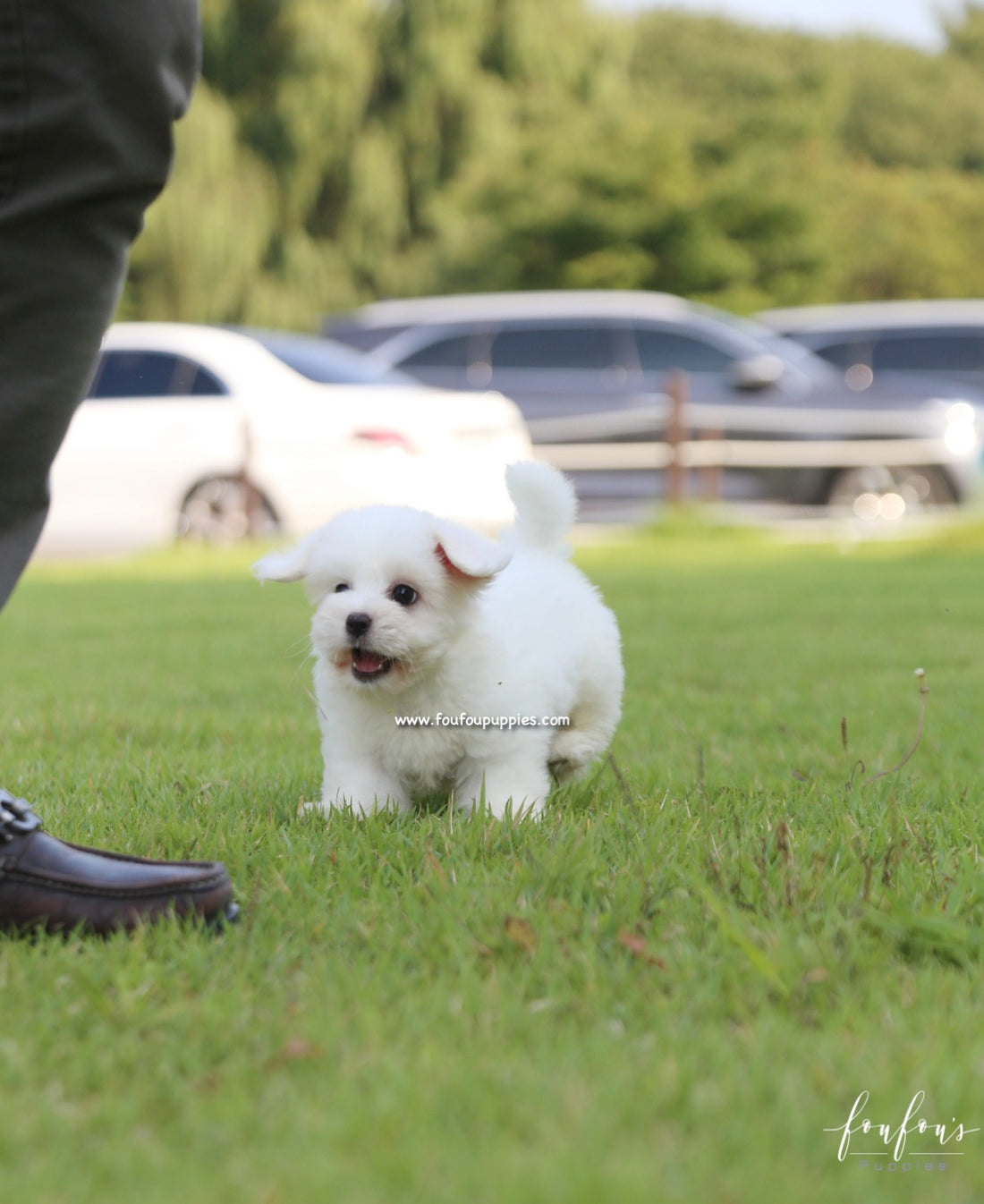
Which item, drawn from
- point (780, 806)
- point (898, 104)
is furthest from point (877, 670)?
point (898, 104)

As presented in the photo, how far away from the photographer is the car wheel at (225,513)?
36.6 feet

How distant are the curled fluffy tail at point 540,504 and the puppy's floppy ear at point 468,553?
503 mm

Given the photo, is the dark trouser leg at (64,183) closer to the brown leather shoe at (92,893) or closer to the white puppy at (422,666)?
the brown leather shoe at (92,893)

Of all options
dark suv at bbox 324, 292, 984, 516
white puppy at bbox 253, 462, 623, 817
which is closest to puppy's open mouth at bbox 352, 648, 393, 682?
white puppy at bbox 253, 462, 623, 817

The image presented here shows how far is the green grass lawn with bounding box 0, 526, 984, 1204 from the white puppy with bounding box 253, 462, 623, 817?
19 centimetres

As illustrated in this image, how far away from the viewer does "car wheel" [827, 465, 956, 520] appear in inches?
519

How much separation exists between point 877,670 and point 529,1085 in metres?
4.11

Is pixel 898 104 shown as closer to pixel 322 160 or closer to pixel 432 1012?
pixel 322 160

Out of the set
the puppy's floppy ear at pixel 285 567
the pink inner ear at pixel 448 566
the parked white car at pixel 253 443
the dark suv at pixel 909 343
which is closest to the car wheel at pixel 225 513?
the parked white car at pixel 253 443

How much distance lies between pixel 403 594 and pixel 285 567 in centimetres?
28

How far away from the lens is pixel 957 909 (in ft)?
7.50

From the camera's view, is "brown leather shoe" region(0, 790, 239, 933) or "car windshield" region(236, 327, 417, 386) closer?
"brown leather shoe" region(0, 790, 239, 933)

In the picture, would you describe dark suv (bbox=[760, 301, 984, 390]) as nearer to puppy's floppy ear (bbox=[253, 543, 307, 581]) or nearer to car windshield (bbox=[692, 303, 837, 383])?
car windshield (bbox=[692, 303, 837, 383])

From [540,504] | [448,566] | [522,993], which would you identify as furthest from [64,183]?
[540,504]
